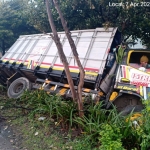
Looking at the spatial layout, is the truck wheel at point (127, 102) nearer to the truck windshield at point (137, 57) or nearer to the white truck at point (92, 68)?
the white truck at point (92, 68)

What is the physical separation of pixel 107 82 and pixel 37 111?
2049 millimetres

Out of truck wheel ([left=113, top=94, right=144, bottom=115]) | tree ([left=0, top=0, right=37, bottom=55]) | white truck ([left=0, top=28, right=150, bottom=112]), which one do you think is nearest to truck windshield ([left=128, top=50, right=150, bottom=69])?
white truck ([left=0, top=28, right=150, bottom=112])

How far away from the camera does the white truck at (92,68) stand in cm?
405

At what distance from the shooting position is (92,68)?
487cm

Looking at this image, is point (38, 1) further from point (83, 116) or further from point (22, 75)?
point (83, 116)

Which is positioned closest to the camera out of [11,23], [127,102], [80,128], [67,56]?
[80,128]

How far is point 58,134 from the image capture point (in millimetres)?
3572

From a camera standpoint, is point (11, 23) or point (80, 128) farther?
point (11, 23)

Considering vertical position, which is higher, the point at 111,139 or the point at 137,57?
the point at 137,57

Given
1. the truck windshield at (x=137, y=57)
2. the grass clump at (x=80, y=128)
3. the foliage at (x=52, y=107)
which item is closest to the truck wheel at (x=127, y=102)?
the grass clump at (x=80, y=128)

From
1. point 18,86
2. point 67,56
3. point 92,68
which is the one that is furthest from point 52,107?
point 18,86

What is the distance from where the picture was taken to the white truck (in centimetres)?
405

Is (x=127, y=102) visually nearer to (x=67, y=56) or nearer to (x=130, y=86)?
(x=130, y=86)

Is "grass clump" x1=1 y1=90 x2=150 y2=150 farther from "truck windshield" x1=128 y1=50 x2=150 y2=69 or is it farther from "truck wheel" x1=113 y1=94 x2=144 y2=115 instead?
"truck windshield" x1=128 y1=50 x2=150 y2=69
